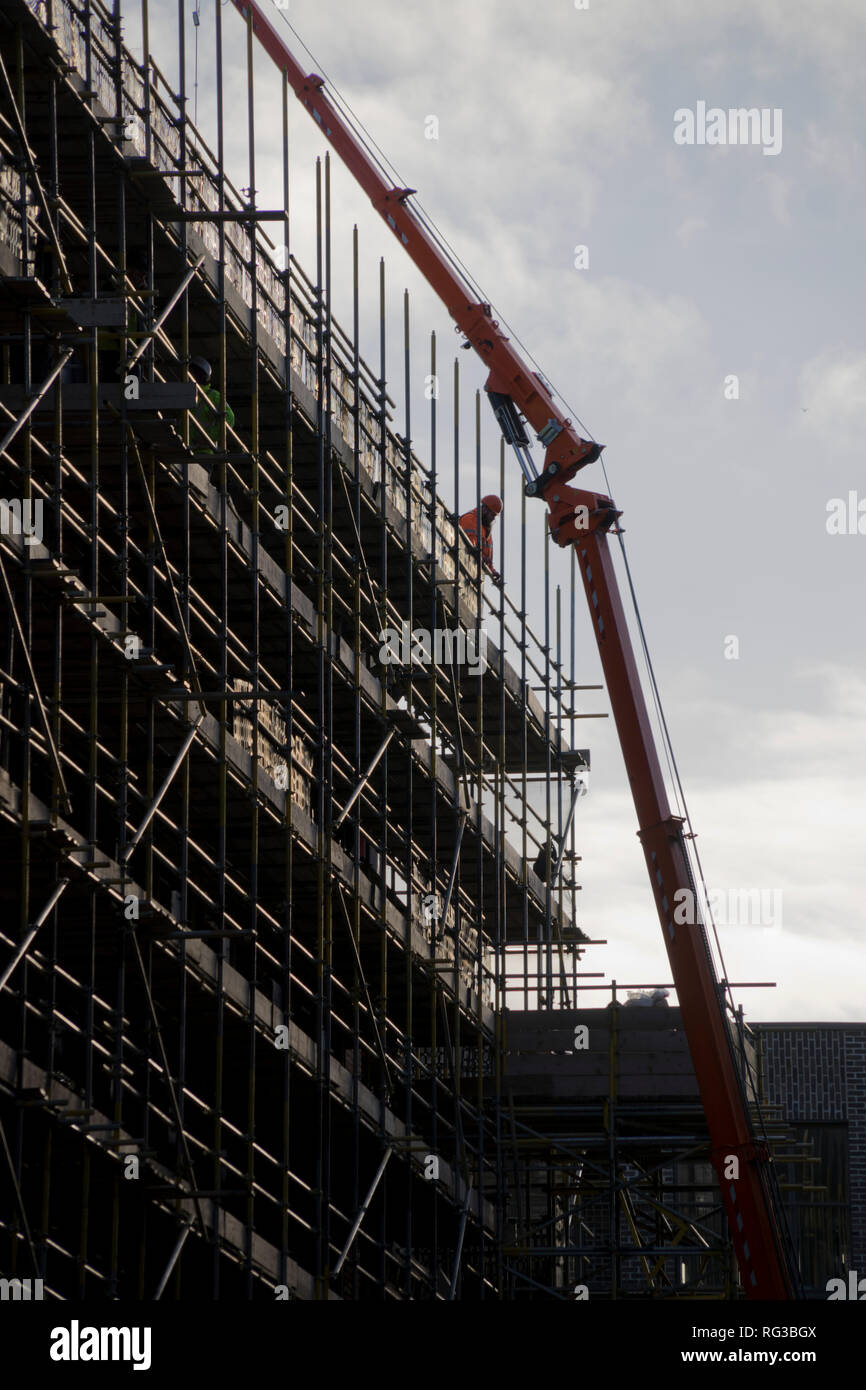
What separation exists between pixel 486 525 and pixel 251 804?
13.7 m

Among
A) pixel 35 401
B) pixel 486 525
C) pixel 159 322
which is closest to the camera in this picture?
pixel 35 401

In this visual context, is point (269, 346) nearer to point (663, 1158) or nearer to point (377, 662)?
point (377, 662)

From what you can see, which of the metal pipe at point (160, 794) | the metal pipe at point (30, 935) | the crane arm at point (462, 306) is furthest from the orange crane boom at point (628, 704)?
the metal pipe at point (30, 935)

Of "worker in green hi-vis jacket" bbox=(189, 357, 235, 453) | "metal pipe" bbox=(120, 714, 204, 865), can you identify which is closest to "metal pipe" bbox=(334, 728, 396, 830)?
"metal pipe" bbox=(120, 714, 204, 865)

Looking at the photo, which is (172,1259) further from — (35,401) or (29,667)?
(35,401)

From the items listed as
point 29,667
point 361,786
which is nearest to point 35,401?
point 29,667

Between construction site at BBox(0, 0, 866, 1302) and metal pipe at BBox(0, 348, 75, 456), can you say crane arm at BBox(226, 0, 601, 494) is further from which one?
metal pipe at BBox(0, 348, 75, 456)

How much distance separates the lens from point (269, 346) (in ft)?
86.4

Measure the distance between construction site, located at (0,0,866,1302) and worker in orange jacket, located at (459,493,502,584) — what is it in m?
0.34

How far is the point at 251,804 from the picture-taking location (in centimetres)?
2402

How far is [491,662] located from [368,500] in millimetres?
6503
